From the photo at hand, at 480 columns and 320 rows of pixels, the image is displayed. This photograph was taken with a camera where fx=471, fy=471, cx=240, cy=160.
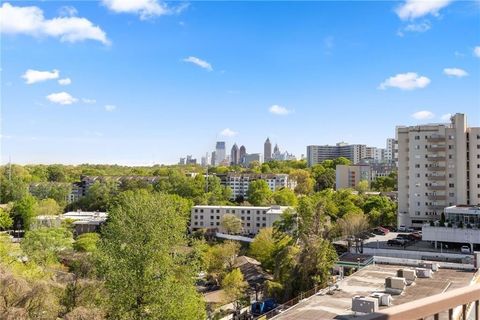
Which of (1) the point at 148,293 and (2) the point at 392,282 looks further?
(2) the point at 392,282

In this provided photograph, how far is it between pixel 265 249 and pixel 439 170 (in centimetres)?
942

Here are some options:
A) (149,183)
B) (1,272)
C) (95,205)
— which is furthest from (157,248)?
(149,183)

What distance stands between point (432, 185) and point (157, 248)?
16.8m

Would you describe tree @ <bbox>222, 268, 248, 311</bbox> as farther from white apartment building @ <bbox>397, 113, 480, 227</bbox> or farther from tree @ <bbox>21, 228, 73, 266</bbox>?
white apartment building @ <bbox>397, 113, 480, 227</bbox>

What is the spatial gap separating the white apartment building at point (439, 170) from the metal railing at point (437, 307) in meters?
22.3

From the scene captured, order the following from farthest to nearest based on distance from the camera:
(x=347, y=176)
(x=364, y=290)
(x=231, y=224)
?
(x=347, y=176), (x=231, y=224), (x=364, y=290)

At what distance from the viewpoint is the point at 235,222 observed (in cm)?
2745

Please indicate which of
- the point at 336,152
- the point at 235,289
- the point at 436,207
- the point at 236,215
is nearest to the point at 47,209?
the point at 236,215

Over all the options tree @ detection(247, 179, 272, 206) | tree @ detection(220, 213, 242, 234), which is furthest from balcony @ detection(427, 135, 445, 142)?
tree @ detection(247, 179, 272, 206)

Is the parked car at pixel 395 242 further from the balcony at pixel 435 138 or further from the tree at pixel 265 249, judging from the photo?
the balcony at pixel 435 138

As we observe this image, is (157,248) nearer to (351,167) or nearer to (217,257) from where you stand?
(217,257)

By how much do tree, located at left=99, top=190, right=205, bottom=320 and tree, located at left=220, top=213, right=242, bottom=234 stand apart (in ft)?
57.9

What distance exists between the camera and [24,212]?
29.4 metres

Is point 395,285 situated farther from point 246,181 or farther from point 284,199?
point 246,181
